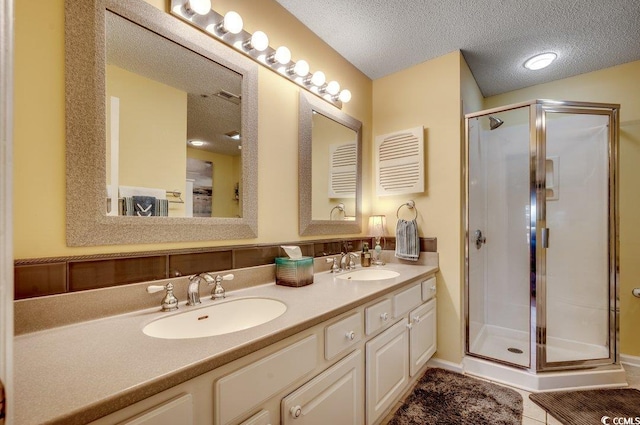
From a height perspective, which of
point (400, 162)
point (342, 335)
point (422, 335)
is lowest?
point (422, 335)

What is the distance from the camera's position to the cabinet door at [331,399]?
93cm

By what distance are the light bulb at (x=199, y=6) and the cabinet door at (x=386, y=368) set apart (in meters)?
1.65

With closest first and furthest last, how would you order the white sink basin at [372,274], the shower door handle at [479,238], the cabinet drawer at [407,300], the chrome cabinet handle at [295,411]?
the chrome cabinet handle at [295,411], the cabinet drawer at [407,300], the white sink basin at [372,274], the shower door handle at [479,238]

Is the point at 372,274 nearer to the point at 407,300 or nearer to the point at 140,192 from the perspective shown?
the point at 407,300

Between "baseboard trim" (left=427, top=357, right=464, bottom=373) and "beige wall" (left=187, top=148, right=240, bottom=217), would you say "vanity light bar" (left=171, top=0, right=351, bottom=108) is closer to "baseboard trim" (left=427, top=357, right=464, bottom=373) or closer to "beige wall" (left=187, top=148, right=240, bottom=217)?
"beige wall" (left=187, top=148, right=240, bottom=217)

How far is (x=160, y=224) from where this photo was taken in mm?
1137

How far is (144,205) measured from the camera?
110cm

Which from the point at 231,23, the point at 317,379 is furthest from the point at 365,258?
the point at 231,23

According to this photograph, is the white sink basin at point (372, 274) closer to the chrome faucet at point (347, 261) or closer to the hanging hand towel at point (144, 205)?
the chrome faucet at point (347, 261)

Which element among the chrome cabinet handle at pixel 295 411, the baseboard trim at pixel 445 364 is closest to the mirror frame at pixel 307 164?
the chrome cabinet handle at pixel 295 411

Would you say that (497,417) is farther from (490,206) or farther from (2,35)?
(2,35)

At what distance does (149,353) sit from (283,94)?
146 cm

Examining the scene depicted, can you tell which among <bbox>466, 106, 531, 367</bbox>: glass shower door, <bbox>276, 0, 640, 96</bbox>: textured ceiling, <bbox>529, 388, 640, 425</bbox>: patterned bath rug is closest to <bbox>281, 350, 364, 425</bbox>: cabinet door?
<bbox>529, 388, 640, 425</bbox>: patterned bath rug

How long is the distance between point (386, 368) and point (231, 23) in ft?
6.06
